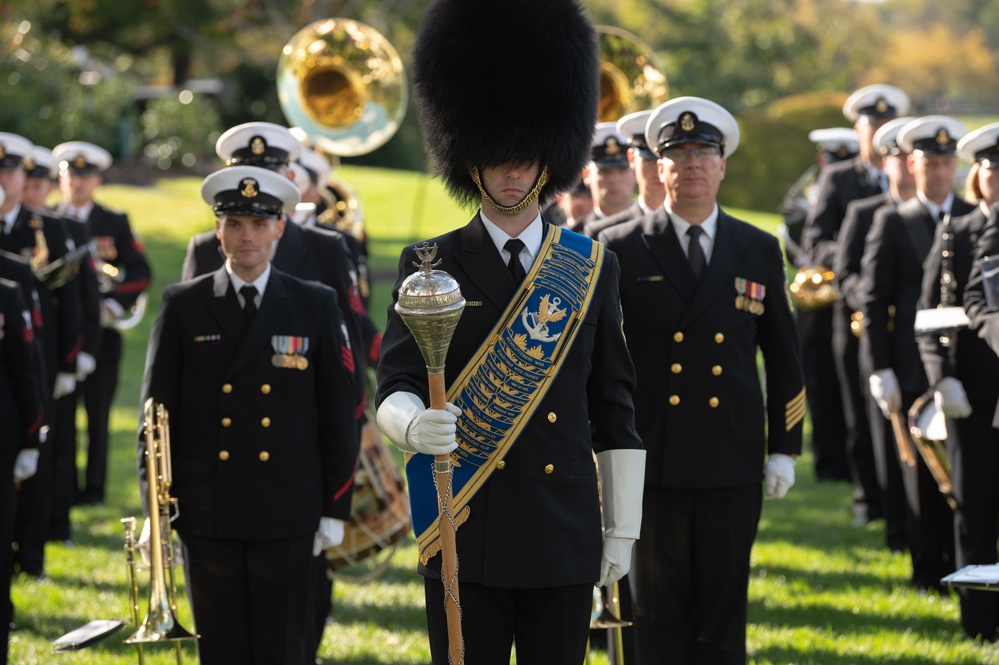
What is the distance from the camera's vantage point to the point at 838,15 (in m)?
60.2

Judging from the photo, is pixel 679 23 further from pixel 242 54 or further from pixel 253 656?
pixel 253 656

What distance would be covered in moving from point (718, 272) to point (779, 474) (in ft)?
2.72

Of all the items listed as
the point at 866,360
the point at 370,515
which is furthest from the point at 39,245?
the point at 866,360

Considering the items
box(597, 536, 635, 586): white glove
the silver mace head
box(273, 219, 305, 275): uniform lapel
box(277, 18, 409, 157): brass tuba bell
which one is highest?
box(277, 18, 409, 157): brass tuba bell

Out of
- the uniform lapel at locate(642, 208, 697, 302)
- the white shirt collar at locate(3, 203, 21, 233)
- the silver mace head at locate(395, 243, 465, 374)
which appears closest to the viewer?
the silver mace head at locate(395, 243, 465, 374)

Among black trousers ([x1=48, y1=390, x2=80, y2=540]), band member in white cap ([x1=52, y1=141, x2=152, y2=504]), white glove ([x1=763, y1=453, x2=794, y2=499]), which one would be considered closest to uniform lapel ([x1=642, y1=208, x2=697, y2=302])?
white glove ([x1=763, y1=453, x2=794, y2=499])

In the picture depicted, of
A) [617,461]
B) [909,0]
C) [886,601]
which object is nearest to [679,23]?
[886,601]

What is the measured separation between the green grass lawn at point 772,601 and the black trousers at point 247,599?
1539mm

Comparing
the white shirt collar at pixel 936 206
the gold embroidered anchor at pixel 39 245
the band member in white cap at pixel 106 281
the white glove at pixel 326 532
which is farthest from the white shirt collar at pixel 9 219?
the white shirt collar at pixel 936 206

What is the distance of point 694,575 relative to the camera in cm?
605

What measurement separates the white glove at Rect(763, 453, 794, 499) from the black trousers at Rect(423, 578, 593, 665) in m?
1.83

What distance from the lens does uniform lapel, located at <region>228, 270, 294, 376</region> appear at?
5906mm

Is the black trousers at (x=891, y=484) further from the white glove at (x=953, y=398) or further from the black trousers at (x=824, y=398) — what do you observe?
the black trousers at (x=824, y=398)

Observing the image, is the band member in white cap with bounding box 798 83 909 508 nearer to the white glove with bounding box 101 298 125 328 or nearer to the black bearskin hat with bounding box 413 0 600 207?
the white glove with bounding box 101 298 125 328
